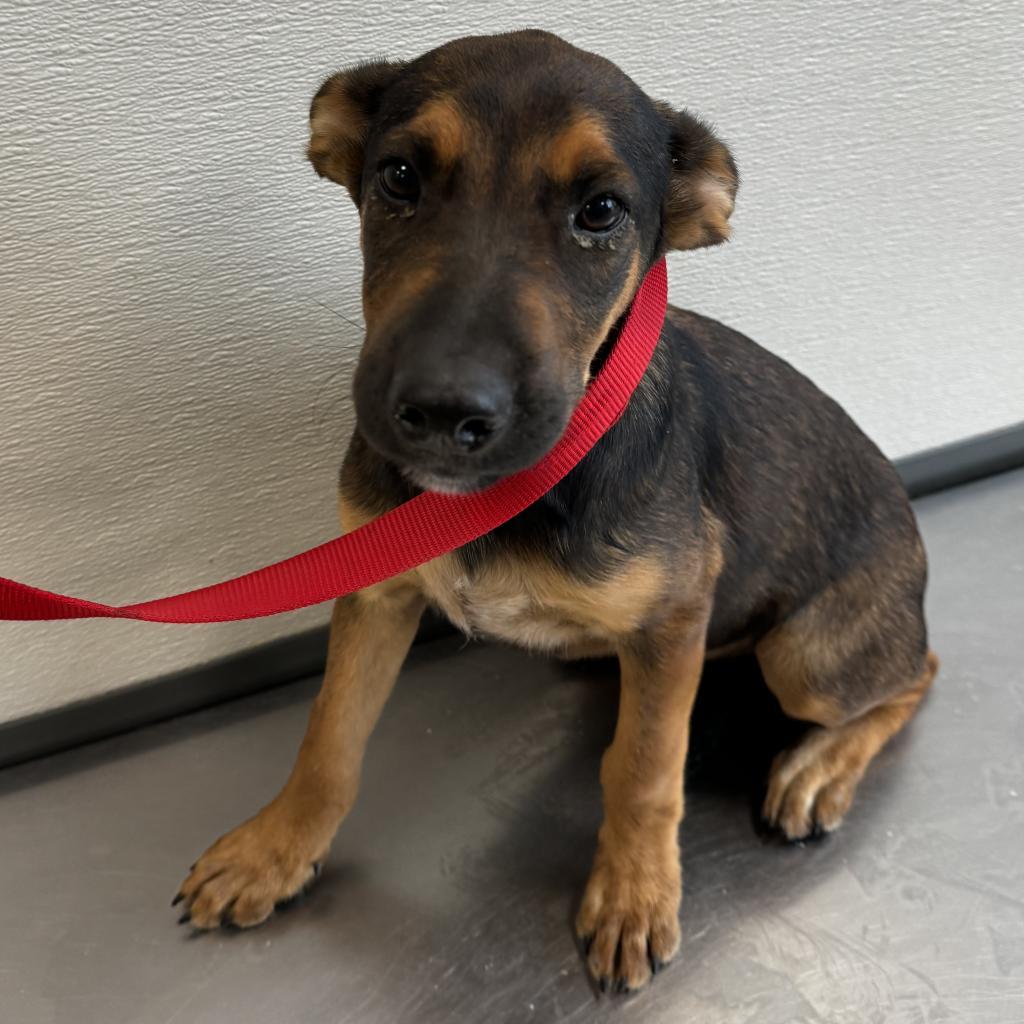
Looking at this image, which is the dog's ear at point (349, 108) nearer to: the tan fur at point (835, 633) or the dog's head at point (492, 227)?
the dog's head at point (492, 227)

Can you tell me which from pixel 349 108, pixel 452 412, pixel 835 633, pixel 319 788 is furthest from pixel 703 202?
pixel 319 788

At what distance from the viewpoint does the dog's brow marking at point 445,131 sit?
1.43 metres

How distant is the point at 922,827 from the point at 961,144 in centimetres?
166

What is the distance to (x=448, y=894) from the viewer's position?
2.18 metres

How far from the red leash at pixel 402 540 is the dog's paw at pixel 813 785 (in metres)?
1.12

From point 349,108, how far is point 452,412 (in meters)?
0.67

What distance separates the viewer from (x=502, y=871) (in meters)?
2.23

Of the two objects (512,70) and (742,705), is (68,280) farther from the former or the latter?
(742,705)

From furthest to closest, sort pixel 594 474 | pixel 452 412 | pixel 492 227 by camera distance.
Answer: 1. pixel 594 474
2. pixel 492 227
3. pixel 452 412

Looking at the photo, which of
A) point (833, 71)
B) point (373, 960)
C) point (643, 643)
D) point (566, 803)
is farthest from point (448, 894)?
point (833, 71)

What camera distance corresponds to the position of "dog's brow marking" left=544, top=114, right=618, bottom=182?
1424 mm

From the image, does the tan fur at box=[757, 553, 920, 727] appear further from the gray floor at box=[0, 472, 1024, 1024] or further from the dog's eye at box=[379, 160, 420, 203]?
the dog's eye at box=[379, 160, 420, 203]

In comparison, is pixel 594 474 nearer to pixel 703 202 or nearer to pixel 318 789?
pixel 703 202

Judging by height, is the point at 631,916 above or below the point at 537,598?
below
